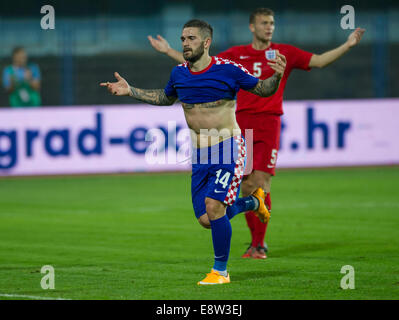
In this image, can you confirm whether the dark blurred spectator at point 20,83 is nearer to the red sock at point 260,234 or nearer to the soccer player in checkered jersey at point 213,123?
the red sock at point 260,234

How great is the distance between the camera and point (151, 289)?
759cm

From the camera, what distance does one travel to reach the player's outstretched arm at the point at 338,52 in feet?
32.3

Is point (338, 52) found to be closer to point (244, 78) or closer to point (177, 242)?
point (244, 78)

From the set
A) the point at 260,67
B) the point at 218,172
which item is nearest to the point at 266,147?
the point at 260,67

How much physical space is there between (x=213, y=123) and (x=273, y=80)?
0.70 metres

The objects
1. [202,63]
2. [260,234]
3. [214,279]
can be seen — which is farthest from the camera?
[260,234]

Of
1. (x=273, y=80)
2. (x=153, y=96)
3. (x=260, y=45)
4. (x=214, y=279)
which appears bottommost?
(x=214, y=279)

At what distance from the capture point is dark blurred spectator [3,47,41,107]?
2048cm

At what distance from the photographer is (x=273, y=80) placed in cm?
790

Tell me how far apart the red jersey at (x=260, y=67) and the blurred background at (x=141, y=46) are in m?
12.9

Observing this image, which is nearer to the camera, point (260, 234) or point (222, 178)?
point (222, 178)

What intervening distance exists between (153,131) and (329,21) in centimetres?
1111

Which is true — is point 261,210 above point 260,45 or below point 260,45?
below
